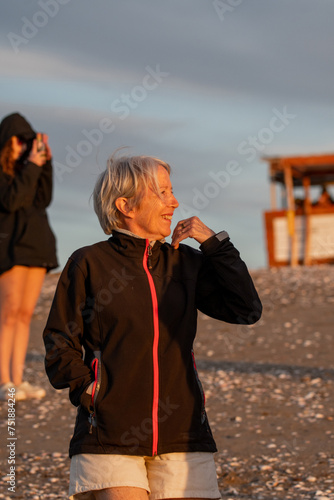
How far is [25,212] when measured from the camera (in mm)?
7809

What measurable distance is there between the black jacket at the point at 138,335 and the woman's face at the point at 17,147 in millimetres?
4663

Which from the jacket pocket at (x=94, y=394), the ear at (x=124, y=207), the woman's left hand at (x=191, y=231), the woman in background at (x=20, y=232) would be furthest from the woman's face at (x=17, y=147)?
the jacket pocket at (x=94, y=394)

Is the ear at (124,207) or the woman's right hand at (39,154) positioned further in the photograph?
the woman's right hand at (39,154)

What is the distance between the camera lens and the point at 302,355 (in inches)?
424

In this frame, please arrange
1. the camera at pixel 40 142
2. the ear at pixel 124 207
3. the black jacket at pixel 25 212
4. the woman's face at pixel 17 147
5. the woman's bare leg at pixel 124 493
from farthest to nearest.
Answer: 1. the woman's face at pixel 17 147
2. the camera at pixel 40 142
3. the black jacket at pixel 25 212
4. the ear at pixel 124 207
5. the woman's bare leg at pixel 124 493

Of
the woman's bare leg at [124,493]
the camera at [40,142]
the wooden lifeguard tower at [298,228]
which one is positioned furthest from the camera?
the wooden lifeguard tower at [298,228]

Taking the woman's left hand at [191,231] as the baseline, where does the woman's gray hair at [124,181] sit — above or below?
above

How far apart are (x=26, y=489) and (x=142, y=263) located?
2946mm

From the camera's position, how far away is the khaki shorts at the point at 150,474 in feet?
10.4

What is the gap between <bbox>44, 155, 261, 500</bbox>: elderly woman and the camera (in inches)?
126

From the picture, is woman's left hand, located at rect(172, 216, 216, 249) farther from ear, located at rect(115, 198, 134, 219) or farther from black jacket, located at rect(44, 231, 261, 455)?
ear, located at rect(115, 198, 134, 219)

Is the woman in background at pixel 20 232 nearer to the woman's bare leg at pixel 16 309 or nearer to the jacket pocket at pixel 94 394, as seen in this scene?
the woman's bare leg at pixel 16 309

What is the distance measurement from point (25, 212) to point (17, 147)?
0.71 metres

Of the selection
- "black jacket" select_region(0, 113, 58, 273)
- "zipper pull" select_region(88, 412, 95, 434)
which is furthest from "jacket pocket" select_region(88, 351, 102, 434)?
"black jacket" select_region(0, 113, 58, 273)
